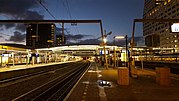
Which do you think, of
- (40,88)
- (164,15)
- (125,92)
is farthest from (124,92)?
(164,15)

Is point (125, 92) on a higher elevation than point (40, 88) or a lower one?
higher

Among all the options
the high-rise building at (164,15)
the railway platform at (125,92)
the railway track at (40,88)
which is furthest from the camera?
the high-rise building at (164,15)

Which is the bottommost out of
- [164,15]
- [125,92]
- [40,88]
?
[40,88]

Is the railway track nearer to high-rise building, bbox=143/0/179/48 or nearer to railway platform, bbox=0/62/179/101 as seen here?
railway platform, bbox=0/62/179/101

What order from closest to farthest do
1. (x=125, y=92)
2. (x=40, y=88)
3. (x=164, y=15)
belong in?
(x=125, y=92), (x=40, y=88), (x=164, y=15)

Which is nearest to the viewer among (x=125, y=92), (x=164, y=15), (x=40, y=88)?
(x=125, y=92)

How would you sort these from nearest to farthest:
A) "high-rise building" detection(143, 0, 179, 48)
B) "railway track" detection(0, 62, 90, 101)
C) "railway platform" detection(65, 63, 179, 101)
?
"railway platform" detection(65, 63, 179, 101), "railway track" detection(0, 62, 90, 101), "high-rise building" detection(143, 0, 179, 48)

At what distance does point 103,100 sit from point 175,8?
13545cm

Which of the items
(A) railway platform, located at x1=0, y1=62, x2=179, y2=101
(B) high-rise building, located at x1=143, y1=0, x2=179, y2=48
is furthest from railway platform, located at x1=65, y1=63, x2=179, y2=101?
(B) high-rise building, located at x1=143, y1=0, x2=179, y2=48

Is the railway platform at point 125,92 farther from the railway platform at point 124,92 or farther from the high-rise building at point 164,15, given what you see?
the high-rise building at point 164,15

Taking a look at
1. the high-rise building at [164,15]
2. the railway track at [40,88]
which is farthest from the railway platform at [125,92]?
the high-rise building at [164,15]

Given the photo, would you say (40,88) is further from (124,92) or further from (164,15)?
(164,15)

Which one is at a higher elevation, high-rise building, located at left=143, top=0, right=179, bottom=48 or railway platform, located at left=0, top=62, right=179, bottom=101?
high-rise building, located at left=143, top=0, right=179, bottom=48

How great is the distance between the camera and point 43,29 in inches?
4678
